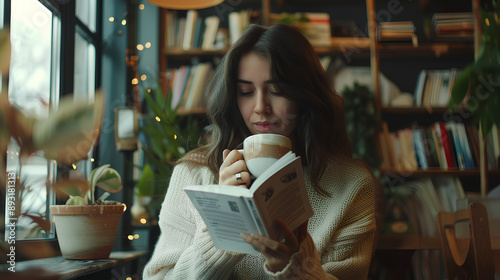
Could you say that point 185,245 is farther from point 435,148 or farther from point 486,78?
point 435,148

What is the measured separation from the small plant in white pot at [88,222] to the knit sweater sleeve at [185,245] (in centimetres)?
32


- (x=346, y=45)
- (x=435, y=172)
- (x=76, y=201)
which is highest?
(x=346, y=45)

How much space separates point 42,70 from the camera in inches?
41.2

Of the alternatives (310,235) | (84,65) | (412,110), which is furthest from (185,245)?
(412,110)

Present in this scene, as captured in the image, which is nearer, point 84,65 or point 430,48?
point 84,65

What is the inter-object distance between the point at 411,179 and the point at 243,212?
2.23 metres

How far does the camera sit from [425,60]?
2.91 meters

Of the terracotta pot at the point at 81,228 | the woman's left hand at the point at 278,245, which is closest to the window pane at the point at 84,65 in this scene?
the terracotta pot at the point at 81,228

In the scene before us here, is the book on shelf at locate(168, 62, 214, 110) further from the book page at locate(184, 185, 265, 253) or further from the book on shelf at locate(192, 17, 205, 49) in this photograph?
the book page at locate(184, 185, 265, 253)

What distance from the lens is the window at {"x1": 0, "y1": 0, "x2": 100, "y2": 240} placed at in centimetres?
31

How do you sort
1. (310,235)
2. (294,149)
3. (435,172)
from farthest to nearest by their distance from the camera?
(435,172)
(294,149)
(310,235)

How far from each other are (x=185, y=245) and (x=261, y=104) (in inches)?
15.1

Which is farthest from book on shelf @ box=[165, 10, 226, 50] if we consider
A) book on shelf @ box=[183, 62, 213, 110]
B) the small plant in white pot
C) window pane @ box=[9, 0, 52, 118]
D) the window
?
window pane @ box=[9, 0, 52, 118]

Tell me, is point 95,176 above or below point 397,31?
below
